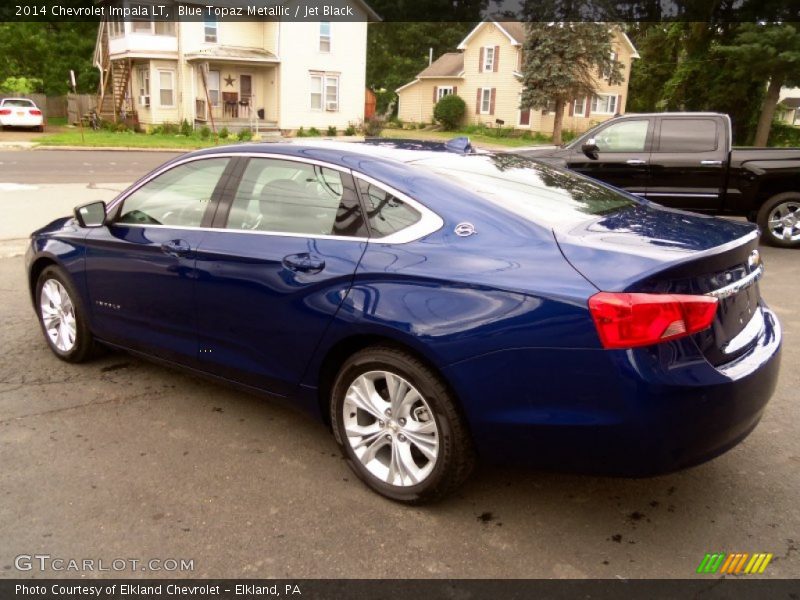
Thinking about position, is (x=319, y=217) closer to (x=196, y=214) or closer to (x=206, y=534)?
(x=196, y=214)

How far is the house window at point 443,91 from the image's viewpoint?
4997cm

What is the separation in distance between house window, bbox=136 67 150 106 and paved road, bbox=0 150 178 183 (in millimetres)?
10876

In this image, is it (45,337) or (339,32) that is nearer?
(45,337)

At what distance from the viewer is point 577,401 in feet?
8.97

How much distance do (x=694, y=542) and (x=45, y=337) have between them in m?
4.52

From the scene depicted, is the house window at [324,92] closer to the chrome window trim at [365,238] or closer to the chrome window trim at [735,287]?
the chrome window trim at [365,238]

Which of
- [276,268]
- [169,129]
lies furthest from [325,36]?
[276,268]

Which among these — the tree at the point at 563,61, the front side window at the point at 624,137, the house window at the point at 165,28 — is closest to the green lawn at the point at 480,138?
the tree at the point at 563,61

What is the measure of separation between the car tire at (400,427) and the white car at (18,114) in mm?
35223

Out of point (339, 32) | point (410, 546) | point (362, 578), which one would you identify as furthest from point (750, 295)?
point (339, 32)

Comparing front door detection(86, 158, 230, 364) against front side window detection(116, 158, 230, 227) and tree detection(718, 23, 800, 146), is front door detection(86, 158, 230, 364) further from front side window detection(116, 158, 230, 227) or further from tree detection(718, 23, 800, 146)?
tree detection(718, 23, 800, 146)

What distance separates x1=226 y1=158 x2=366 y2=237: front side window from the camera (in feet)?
11.4

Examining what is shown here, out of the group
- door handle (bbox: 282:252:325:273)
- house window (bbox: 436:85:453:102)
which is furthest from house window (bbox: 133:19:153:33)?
door handle (bbox: 282:252:325:273)

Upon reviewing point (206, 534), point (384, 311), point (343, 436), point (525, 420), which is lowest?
point (206, 534)
